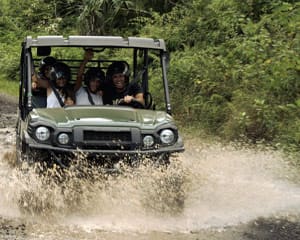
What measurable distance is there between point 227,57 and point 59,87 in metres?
5.57

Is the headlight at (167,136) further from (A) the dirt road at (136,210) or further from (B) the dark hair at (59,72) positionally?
(B) the dark hair at (59,72)

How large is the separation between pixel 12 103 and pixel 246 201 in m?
10.9

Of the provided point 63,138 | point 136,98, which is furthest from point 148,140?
point 136,98

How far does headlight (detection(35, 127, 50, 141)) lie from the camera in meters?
6.05

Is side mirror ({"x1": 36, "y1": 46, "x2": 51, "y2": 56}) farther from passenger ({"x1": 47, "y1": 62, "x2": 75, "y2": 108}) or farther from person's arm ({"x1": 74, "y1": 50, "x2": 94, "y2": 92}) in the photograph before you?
person's arm ({"x1": 74, "y1": 50, "x2": 94, "y2": 92})

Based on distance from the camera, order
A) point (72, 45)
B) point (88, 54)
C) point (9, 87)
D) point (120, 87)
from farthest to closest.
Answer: point (9, 87), point (88, 54), point (120, 87), point (72, 45)

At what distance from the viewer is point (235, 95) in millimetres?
11227

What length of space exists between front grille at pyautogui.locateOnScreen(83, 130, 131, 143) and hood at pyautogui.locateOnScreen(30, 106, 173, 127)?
3.6 inches

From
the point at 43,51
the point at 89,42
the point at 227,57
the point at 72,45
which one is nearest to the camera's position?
the point at 72,45

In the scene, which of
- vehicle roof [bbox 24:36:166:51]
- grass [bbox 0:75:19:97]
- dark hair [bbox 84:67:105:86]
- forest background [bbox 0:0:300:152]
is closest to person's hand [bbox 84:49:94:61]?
dark hair [bbox 84:67:105:86]

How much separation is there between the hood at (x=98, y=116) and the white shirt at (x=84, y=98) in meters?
0.52

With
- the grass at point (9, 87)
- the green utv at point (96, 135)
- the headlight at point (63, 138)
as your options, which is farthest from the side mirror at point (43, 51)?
the grass at point (9, 87)

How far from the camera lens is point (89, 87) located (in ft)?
24.8

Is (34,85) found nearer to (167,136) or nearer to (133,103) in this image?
(133,103)
